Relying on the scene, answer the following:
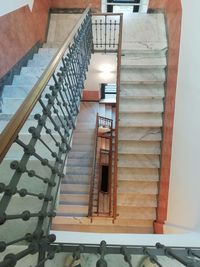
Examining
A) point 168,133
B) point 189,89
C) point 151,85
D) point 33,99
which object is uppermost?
point 151,85

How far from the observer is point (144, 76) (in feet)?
14.1

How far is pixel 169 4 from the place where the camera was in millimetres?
4590

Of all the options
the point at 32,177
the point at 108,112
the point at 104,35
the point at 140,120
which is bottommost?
the point at 32,177

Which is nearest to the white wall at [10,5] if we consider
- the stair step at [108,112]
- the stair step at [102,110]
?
the stair step at [102,110]

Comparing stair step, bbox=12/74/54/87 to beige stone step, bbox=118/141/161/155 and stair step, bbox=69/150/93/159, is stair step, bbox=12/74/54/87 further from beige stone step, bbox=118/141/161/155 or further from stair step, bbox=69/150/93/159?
stair step, bbox=69/150/93/159

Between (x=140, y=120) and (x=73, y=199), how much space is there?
2164mm

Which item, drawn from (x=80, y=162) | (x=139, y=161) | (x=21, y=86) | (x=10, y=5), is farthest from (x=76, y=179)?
(x=10, y=5)

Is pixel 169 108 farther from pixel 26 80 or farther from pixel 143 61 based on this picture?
pixel 26 80

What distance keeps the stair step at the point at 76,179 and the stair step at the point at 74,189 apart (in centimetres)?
13

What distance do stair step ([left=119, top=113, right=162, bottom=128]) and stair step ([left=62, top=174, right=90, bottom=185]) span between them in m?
1.98

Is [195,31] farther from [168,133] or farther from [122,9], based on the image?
[122,9]

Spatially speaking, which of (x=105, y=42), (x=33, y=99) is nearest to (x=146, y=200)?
(x=105, y=42)

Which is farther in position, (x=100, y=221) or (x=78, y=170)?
(x=78, y=170)

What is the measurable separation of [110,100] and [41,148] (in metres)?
6.29
